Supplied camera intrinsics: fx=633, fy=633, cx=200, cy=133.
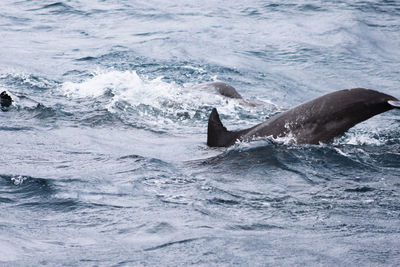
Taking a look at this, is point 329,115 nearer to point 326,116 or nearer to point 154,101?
point 326,116

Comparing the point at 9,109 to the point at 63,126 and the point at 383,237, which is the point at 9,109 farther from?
the point at 383,237

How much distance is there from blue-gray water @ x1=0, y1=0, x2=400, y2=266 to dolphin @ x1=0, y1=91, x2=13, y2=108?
21 cm

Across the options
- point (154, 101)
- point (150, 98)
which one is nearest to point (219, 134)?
point (154, 101)

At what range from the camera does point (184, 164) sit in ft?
24.2

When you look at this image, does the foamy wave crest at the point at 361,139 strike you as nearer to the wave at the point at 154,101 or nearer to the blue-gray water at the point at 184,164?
the blue-gray water at the point at 184,164

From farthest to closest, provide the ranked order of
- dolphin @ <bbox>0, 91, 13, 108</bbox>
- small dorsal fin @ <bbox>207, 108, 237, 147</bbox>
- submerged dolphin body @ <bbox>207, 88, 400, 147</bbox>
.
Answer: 1. dolphin @ <bbox>0, 91, 13, 108</bbox>
2. small dorsal fin @ <bbox>207, 108, 237, 147</bbox>
3. submerged dolphin body @ <bbox>207, 88, 400, 147</bbox>

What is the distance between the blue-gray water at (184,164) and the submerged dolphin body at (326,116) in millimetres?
198

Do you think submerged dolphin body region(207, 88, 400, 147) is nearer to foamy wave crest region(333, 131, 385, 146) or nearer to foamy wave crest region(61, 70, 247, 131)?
foamy wave crest region(333, 131, 385, 146)

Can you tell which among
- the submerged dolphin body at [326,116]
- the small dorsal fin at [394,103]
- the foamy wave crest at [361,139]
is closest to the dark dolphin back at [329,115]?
the submerged dolphin body at [326,116]

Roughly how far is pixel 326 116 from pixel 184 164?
67.6 inches

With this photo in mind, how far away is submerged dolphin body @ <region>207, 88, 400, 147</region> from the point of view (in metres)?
7.06

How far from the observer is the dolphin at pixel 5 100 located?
1040 centimetres

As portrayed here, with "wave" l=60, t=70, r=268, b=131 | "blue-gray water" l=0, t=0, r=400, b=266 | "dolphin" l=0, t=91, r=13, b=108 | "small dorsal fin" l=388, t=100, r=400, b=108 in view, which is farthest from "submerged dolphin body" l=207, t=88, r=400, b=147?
"dolphin" l=0, t=91, r=13, b=108

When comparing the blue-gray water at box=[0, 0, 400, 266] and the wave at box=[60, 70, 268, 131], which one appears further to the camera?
the wave at box=[60, 70, 268, 131]
